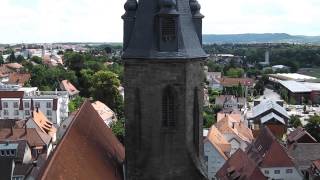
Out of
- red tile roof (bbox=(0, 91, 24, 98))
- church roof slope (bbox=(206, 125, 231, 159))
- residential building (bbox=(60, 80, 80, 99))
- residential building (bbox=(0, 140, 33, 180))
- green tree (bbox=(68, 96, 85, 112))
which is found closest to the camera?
residential building (bbox=(0, 140, 33, 180))

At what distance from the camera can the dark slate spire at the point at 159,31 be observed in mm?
20125

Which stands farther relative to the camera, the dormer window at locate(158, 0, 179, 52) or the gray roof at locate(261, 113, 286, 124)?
the gray roof at locate(261, 113, 286, 124)

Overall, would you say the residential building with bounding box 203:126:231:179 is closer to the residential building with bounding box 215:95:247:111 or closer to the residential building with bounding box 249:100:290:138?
the residential building with bounding box 249:100:290:138

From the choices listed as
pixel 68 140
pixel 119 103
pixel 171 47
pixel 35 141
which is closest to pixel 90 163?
pixel 68 140

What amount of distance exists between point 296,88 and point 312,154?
10820 centimetres

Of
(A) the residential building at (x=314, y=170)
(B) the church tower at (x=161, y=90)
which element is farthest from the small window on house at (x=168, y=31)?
(A) the residential building at (x=314, y=170)

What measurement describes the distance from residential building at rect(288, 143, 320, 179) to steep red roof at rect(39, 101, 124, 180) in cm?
4202

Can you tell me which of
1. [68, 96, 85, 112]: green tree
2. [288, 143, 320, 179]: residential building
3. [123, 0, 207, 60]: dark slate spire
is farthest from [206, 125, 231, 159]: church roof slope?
[123, 0, 207, 60]: dark slate spire

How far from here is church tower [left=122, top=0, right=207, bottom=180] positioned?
66.5ft

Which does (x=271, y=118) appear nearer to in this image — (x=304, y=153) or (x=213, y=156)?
(x=304, y=153)

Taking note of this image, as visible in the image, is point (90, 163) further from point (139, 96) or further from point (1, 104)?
point (1, 104)

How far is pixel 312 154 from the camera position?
6334cm

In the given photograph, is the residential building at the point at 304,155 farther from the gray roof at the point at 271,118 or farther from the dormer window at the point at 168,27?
the dormer window at the point at 168,27

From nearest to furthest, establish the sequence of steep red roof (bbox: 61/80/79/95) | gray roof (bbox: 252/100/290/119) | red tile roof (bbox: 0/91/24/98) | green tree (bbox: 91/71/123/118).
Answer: red tile roof (bbox: 0/91/24/98)
green tree (bbox: 91/71/123/118)
gray roof (bbox: 252/100/290/119)
steep red roof (bbox: 61/80/79/95)
